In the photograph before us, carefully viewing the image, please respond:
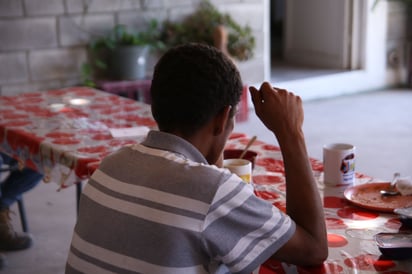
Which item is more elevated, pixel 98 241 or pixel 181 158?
pixel 181 158

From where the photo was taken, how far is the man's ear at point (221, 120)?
4.16 feet

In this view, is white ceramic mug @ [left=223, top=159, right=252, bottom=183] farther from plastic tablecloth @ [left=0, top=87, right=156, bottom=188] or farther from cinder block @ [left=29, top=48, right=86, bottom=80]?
cinder block @ [left=29, top=48, right=86, bottom=80]

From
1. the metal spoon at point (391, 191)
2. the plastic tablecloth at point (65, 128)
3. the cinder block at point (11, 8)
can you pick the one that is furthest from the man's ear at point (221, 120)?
→ the cinder block at point (11, 8)

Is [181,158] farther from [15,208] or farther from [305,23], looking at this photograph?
[305,23]

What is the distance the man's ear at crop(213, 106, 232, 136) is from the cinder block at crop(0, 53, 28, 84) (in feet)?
11.7

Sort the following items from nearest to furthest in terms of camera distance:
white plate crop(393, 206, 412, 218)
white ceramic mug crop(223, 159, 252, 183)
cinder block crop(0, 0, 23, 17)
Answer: white plate crop(393, 206, 412, 218) < white ceramic mug crop(223, 159, 252, 183) < cinder block crop(0, 0, 23, 17)

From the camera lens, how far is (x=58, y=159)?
2227 millimetres

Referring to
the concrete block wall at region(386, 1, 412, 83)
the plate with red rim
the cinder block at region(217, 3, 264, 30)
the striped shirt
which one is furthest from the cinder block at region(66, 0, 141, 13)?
the striped shirt

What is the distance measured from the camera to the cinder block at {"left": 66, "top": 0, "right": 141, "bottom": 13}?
188 inches

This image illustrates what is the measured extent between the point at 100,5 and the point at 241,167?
11.0ft

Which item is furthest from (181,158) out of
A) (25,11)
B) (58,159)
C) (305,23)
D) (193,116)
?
(305,23)

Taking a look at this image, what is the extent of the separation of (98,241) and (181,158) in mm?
215

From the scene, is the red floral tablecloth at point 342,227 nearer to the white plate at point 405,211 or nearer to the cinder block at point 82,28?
the white plate at point 405,211

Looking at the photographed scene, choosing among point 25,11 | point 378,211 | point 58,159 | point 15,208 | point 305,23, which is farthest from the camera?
point 305,23
